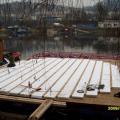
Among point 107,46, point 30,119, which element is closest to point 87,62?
point 30,119

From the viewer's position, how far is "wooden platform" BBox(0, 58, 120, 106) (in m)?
8.73

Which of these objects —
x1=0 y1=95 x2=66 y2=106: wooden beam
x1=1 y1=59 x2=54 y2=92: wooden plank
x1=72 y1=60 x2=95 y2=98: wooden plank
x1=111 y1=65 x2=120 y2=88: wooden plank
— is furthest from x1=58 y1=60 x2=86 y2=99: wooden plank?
x1=1 y1=59 x2=54 y2=92: wooden plank

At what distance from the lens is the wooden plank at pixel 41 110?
7426mm

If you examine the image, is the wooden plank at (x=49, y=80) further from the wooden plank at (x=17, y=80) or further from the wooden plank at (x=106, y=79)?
the wooden plank at (x=106, y=79)

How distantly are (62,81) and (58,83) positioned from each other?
298 mm

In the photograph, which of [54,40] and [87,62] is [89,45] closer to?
[54,40]

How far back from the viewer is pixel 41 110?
777 cm

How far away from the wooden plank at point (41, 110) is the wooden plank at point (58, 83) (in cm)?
54

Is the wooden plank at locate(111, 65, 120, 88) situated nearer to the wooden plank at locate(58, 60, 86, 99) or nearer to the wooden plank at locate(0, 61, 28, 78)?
the wooden plank at locate(58, 60, 86, 99)

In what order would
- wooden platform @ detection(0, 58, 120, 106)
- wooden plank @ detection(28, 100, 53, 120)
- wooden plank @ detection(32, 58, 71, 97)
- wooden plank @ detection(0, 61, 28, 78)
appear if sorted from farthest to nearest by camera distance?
wooden plank @ detection(0, 61, 28, 78) < wooden plank @ detection(32, 58, 71, 97) < wooden platform @ detection(0, 58, 120, 106) < wooden plank @ detection(28, 100, 53, 120)

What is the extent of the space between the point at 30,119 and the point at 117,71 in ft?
19.1

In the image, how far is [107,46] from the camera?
36188 mm

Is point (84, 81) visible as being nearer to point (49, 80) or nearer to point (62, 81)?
point (62, 81)

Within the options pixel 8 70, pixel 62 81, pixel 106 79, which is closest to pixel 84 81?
pixel 62 81
